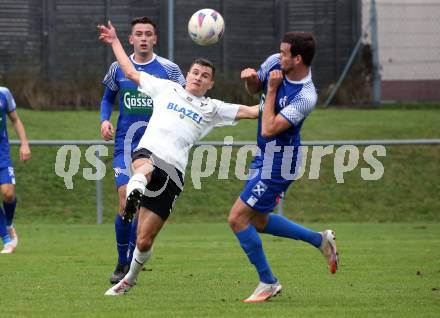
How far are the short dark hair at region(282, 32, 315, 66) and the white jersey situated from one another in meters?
0.82

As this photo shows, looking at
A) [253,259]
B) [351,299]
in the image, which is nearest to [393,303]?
[351,299]

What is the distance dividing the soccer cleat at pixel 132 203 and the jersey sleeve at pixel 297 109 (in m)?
1.30

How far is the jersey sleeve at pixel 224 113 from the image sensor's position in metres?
8.95

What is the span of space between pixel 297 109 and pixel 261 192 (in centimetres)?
Result: 73

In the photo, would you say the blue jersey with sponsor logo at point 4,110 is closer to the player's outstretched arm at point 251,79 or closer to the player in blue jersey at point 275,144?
the player's outstretched arm at point 251,79

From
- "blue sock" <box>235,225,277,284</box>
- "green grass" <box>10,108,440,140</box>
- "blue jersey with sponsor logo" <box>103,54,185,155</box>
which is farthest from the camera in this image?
"green grass" <box>10,108,440,140</box>

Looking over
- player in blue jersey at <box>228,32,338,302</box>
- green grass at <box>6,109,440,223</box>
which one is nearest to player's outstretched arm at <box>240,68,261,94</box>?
player in blue jersey at <box>228,32,338,302</box>

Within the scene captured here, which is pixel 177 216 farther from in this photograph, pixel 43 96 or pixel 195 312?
pixel 195 312

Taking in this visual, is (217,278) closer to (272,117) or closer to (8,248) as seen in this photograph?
(272,117)

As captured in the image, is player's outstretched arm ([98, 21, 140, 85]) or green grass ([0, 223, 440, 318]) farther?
player's outstretched arm ([98, 21, 140, 85])

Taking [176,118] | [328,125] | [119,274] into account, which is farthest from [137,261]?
[328,125]

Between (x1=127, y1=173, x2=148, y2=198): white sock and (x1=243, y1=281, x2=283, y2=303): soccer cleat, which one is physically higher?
(x1=127, y1=173, x2=148, y2=198): white sock

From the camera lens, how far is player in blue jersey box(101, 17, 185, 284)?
9.94 meters

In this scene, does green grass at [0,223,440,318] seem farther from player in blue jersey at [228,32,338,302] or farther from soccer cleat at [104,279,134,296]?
player in blue jersey at [228,32,338,302]
